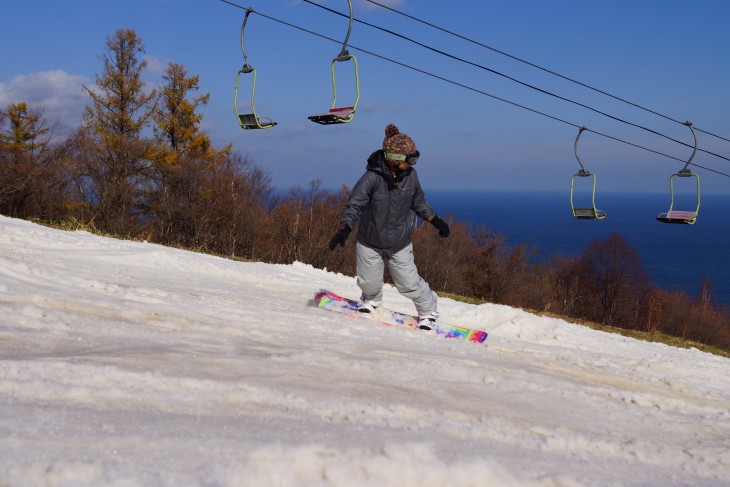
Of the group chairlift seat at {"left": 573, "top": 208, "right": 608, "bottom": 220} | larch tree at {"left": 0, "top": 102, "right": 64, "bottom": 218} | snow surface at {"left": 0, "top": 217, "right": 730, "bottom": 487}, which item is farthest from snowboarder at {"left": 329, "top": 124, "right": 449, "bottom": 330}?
larch tree at {"left": 0, "top": 102, "right": 64, "bottom": 218}

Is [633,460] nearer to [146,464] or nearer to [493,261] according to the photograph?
[146,464]

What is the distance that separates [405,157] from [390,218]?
0.68 metres

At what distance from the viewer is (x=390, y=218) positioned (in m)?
7.55

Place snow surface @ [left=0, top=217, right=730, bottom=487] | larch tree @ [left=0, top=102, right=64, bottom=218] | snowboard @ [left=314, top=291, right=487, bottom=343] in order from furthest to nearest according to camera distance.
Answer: larch tree @ [left=0, top=102, right=64, bottom=218] → snowboard @ [left=314, top=291, right=487, bottom=343] → snow surface @ [left=0, top=217, right=730, bottom=487]

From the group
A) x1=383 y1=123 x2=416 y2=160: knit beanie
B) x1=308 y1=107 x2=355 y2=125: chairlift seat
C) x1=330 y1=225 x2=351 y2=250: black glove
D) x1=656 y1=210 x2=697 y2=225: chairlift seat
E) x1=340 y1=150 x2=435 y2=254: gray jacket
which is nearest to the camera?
x1=330 y1=225 x2=351 y2=250: black glove

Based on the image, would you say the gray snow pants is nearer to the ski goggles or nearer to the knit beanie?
the ski goggles

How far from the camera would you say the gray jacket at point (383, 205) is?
7434 mm

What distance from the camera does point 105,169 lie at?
4409 centimetres

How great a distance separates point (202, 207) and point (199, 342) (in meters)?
38.7

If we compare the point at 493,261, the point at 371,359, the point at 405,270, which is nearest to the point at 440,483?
the point at 371,359

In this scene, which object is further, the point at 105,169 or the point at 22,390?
the point at 105,169

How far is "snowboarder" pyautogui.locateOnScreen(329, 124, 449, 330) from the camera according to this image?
7355 millimetres

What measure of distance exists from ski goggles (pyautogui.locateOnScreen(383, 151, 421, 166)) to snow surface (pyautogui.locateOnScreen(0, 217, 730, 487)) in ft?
5.78

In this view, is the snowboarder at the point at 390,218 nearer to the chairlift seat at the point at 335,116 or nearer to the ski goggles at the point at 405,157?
the ski goggles at the point at 405,157
